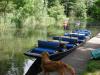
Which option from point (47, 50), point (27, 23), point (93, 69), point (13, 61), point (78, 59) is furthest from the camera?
point (27, 23)

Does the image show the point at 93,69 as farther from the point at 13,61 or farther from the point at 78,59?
the point at 13,61

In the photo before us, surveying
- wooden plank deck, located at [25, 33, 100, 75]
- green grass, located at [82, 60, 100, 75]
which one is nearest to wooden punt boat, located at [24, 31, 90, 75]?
wooden plank deck, located at [25, 33, 100, 75]

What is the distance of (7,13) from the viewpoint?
39344 mm

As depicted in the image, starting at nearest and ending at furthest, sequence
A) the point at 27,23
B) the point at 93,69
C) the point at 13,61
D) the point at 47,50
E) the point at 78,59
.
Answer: the point at 93,69
the point at 78,59
the point at 47,50
the point at 13,61
the point at 27,23

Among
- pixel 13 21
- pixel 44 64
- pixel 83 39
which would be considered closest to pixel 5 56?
pixel 83 39

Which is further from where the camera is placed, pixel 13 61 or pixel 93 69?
pixel 13 61

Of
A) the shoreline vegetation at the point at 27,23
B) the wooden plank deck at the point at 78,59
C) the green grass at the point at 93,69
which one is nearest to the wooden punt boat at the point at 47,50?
the wooden plank deck at the point at 78,59

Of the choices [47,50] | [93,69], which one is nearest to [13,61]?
[47,50]

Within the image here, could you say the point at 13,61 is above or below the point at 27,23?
below

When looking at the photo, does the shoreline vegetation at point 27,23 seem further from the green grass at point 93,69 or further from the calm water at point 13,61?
the green grass at point 93,69

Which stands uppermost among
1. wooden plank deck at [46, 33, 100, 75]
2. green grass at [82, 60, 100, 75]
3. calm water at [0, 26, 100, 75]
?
green grass at [82, 60, 100, 75]

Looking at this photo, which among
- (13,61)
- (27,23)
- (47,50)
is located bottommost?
(13,61)

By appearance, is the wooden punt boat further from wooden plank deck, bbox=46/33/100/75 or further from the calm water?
the calm water

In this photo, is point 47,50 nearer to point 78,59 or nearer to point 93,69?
point 78,59
